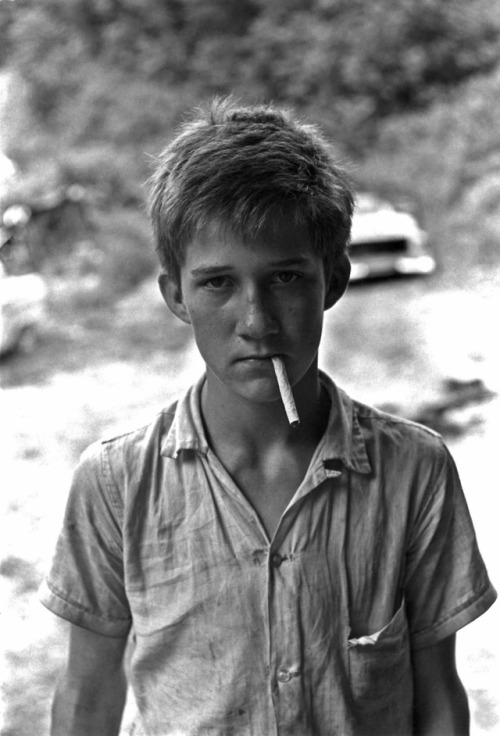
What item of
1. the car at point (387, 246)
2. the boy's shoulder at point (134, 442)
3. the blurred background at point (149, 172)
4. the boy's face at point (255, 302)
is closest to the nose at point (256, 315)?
the boy's face at point (255, 302)

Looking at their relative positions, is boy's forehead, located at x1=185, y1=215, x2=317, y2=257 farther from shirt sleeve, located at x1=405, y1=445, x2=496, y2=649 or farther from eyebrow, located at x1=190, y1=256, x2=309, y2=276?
shirt sleeve, located at x1=405, y1=445, x2=496, y2=649

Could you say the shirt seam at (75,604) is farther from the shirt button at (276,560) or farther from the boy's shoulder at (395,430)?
the boy's shoulder at (395,430)

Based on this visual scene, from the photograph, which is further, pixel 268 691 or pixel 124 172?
pixel 124 172

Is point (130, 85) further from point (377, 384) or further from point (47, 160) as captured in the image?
point (377, 384)

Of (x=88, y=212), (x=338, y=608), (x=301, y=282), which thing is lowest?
(x=338, y=608)

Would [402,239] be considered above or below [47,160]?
below

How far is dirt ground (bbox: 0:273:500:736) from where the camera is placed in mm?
2832

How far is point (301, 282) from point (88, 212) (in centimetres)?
574

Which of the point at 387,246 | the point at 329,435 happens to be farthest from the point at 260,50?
the point at 329,435

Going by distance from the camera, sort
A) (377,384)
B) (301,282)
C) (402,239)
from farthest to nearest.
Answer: (402,239) < (377,384) < (301,282)

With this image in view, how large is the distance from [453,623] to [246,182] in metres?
0.70

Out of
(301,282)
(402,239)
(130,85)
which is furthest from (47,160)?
(301,282)

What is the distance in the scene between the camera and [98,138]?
6742 mm

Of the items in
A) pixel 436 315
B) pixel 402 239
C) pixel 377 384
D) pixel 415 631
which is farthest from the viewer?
pixel 402 239
